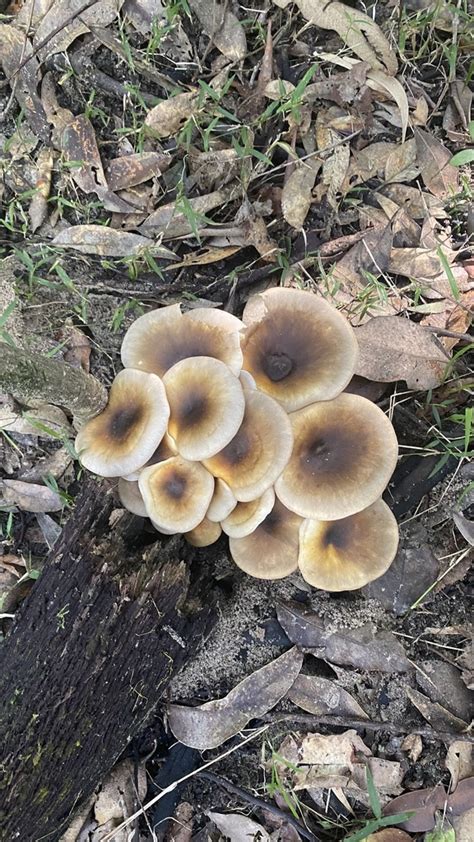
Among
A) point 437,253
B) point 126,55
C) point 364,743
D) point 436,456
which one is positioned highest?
point 126,55

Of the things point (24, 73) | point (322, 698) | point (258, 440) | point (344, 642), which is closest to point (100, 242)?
point (24, 73)

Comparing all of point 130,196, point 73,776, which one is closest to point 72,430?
point 130,196

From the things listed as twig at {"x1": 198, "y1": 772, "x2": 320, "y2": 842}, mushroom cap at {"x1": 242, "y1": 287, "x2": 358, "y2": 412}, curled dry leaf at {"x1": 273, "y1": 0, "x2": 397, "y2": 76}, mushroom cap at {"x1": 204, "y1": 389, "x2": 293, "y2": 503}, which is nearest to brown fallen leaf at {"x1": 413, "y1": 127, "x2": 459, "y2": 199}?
curled dry leaf at {"x1": 273, "y1": 0, "x2": 397, "y2": 76}

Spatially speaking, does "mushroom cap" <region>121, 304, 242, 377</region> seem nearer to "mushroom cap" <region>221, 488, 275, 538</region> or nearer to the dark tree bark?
the dark tree bark

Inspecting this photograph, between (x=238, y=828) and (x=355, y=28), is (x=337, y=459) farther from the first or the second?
(x=355, y=28)

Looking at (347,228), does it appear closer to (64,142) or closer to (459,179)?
(459,179)

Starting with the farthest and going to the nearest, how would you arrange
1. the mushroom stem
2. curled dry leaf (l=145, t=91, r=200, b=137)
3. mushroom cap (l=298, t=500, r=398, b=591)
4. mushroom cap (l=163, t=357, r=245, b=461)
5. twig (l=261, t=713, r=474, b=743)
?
curled dry leaf (l=145, t=91, r=200, b=137)
twig (l=261, t=713, r=474, b=743)
mushroom cap (l=298, t=500, r=398, b=591)
mushroom cap (l=163, t=357, r=245, b=461)
the mushroom stem

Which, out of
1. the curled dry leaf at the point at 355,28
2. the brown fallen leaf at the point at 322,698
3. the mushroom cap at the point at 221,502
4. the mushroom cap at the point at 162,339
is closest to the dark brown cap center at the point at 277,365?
the mushroom cap at the point at 162,339
